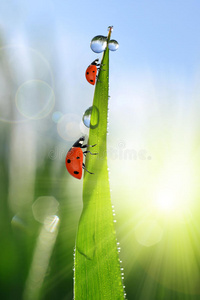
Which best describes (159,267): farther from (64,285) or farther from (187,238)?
(64,285)

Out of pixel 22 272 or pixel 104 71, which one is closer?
pixel 104 71

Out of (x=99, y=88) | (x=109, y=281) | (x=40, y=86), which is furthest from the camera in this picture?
(x=40, y=86)

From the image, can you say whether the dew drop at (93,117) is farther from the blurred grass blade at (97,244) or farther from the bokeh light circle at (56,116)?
the bokeh light circle at (56,116)

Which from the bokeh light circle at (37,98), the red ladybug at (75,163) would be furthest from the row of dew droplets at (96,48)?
the bokeh light circle at (37,98)

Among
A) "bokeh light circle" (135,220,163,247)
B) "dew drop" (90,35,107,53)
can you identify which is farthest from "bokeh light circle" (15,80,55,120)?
"dew drop" (90,35,107,53)

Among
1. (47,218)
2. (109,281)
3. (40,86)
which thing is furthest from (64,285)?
(40,86)

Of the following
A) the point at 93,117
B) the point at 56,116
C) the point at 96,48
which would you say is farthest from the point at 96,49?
the point at 56,116

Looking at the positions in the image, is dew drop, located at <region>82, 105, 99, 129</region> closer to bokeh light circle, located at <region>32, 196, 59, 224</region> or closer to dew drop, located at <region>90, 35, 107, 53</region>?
dew drop, located at <region>90, 35, 107, 53</region>

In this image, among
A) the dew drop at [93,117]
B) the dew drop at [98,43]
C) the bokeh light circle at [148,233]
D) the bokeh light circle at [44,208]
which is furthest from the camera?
the bokeh light circle at [148,233]
